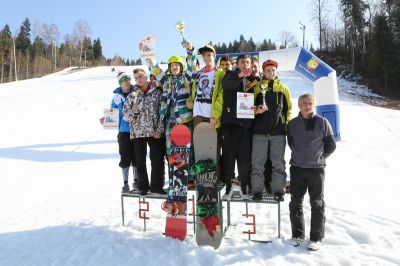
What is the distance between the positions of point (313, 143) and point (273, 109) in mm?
625

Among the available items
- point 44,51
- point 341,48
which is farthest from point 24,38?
point 341,48

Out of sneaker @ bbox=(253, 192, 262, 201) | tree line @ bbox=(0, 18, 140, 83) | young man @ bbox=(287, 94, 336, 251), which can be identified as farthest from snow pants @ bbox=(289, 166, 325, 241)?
tree line @ bbox=(0, 18, 140, 83)

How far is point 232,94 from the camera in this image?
4.18m

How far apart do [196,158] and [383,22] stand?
34388mm

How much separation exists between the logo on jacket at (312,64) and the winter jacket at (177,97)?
24.4 ft

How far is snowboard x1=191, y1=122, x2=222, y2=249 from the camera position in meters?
3.88

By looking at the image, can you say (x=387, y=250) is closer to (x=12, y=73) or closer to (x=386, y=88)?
(x=386, y=88)

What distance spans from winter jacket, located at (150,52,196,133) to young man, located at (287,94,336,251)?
1379mm

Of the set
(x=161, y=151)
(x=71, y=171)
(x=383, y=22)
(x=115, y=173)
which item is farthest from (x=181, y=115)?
(x=383, y=22)

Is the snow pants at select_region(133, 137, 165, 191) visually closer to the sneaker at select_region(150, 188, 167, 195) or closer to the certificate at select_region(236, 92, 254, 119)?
the sneaker at select_region(150, 188, 167, 195)

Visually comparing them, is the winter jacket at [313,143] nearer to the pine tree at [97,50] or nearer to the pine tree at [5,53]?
the pine tree at [5,53]

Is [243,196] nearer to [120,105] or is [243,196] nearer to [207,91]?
[207,91]

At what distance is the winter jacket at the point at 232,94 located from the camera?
4.11m

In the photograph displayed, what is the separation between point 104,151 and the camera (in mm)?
10977
